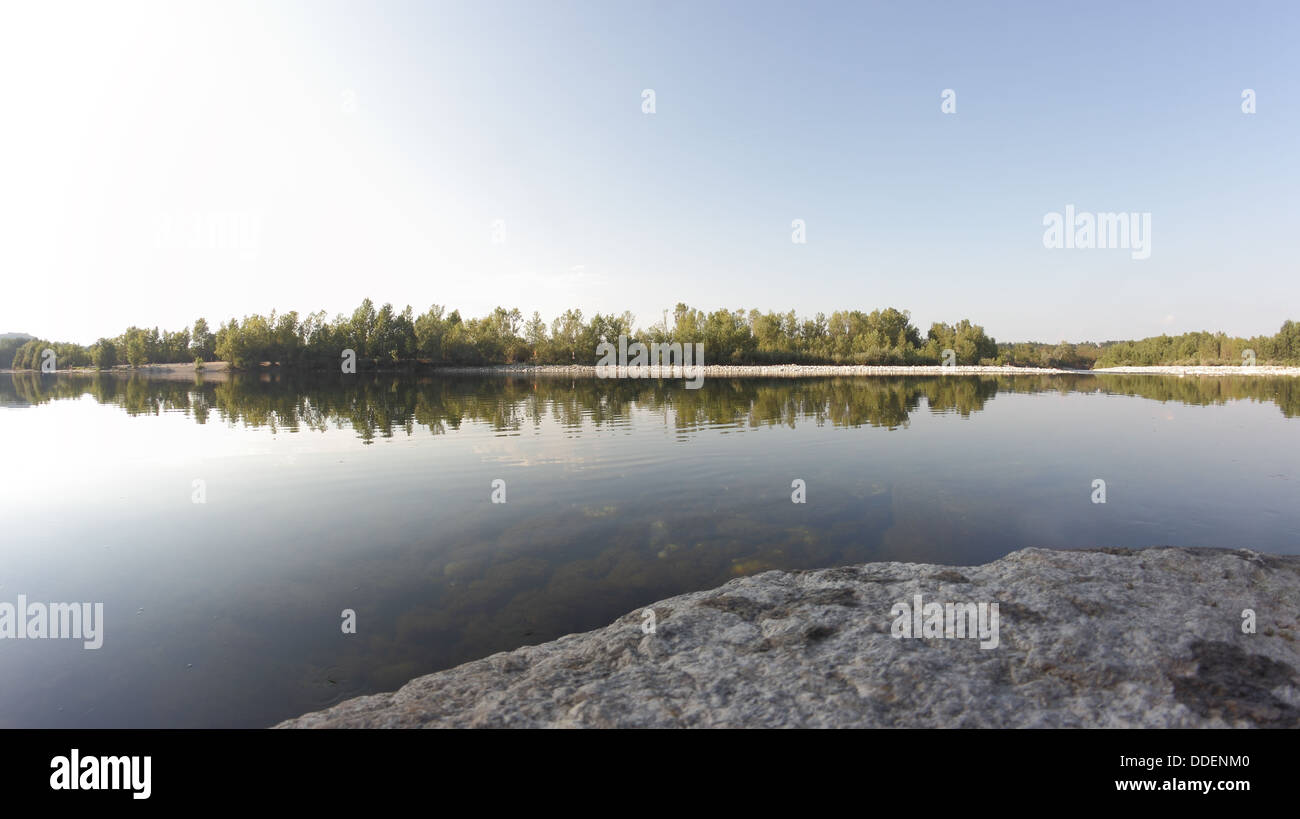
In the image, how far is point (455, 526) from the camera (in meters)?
14.4

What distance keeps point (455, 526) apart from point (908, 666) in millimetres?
11464

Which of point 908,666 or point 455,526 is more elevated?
point 908,666

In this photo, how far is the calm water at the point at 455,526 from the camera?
835 cm

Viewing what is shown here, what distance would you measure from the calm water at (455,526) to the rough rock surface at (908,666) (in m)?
2.20

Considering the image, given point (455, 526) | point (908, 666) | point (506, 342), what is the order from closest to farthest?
1. point (908, 666)
2. point (455, 526)
3. point (506, 342)

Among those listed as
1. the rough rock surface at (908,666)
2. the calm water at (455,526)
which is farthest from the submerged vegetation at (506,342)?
the rough rock surface at (908,666)

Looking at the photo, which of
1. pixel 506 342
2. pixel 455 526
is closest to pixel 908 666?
pixel 455 526

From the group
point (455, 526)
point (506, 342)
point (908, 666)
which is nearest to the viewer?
point (908, 666)

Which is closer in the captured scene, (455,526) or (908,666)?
(908,666)

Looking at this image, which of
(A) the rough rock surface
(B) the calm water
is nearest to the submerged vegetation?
(B) the calm water

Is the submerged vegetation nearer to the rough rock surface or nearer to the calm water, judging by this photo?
the calm water

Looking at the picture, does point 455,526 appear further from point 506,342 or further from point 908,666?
point 506,342
